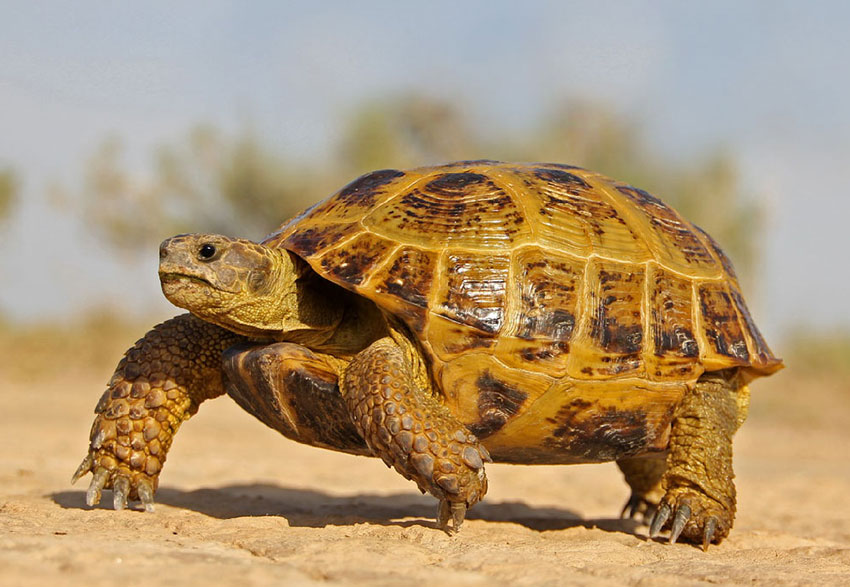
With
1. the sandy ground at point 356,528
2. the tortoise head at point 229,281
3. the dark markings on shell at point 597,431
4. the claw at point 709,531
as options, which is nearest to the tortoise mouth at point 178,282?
the tortoise head at point 229,281

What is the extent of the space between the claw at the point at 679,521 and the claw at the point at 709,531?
0.34ft

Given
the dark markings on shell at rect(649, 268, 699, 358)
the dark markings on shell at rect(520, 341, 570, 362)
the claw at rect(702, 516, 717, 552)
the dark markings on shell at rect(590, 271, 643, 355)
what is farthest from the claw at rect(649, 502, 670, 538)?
the dark markings on shell at rect(520, 341, 570, 362)

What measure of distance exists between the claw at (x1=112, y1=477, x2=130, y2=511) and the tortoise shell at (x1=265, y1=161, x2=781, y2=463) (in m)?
1.51

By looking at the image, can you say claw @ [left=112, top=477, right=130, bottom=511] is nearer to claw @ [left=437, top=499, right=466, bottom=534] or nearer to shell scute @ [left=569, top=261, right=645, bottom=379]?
claw @ [left=437, top=499, right=466, bottom=534]

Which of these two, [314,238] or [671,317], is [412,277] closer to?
[314,238]

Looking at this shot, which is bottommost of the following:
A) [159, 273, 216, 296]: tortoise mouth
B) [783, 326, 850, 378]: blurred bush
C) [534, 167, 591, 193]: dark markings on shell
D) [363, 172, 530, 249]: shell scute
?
[159, 273, 216, 296]: tortoise mouth

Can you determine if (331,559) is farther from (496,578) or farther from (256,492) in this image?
(256,492)

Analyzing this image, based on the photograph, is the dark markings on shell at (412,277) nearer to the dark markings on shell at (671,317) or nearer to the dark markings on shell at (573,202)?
the dark markings on shell at (573,202)

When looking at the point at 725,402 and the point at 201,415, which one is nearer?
the point at 725,402

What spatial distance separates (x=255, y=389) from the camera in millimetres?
4320

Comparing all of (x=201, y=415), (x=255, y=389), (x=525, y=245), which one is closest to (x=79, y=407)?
(x=201, y=415)

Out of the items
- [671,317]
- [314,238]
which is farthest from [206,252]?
[671,317]

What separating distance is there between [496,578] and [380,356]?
1.26 metres

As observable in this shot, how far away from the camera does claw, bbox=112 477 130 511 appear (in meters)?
4.53
